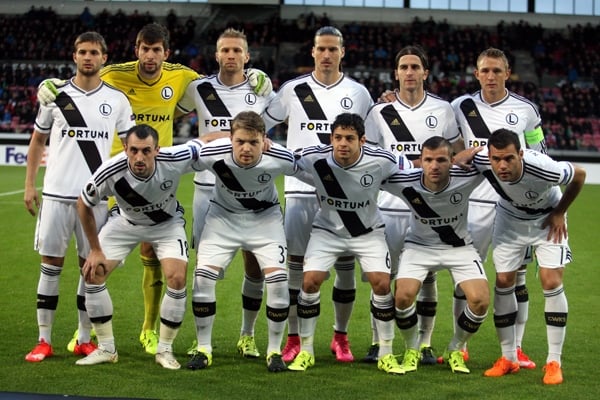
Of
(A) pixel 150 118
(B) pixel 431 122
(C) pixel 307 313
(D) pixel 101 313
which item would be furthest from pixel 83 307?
(B) pixel 431 122

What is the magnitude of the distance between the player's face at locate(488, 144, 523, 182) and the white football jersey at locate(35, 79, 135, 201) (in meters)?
2.64

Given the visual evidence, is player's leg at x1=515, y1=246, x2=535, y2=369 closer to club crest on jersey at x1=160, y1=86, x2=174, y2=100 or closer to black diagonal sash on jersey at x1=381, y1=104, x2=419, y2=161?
black diagonal sash on jersey at x1=381, y1=104, x2=419, y2=161

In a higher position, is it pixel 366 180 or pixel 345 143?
pixel 345 143

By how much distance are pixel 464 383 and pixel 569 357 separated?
117cm

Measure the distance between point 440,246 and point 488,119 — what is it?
1.11m

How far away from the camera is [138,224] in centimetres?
600

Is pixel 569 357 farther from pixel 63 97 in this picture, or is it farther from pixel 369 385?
pixel 63 97

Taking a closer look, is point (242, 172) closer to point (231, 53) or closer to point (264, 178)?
point (264, 178)

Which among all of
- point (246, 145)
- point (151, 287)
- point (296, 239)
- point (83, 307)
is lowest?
point (83, 307)

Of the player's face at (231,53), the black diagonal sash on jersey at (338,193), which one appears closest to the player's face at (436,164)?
the black diagonal sash on jersey at (338,193)

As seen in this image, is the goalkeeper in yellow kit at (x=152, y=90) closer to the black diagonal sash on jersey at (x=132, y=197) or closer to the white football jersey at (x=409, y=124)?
the black diagonal sash on jersey at (x=132, y=197)

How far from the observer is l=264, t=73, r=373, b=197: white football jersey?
6469mm

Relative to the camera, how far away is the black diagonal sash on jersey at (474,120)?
6.44m

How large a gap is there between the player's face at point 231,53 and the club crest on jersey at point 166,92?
467 mm
